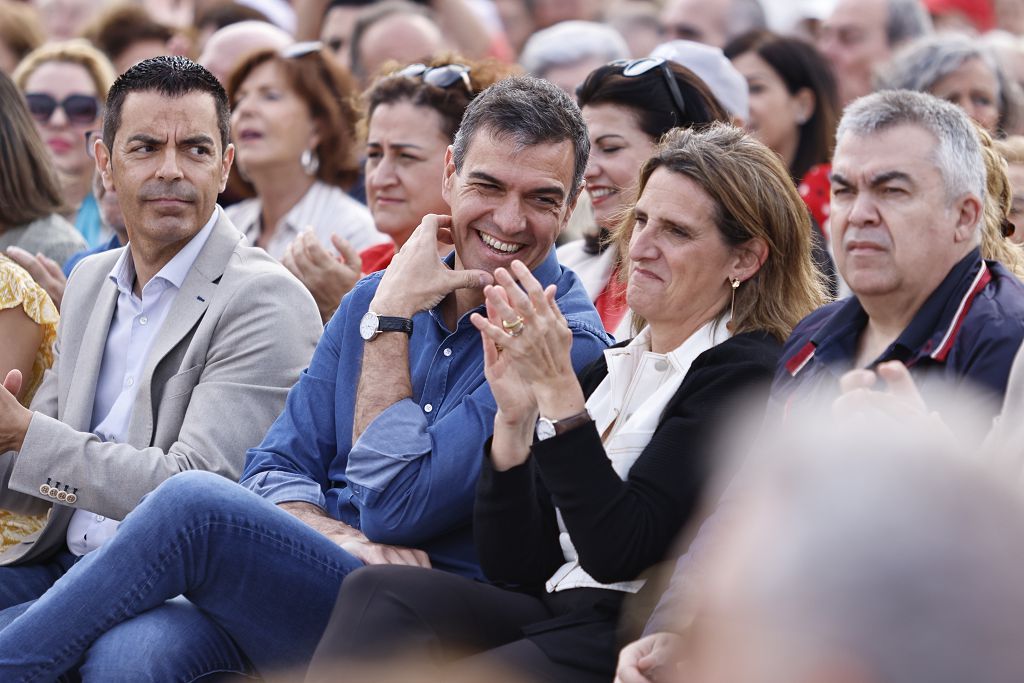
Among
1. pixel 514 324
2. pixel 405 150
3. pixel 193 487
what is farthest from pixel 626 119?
pixel 193 487

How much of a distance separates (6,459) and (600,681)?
1.96 meters

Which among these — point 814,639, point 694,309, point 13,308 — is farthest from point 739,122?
point 814,639

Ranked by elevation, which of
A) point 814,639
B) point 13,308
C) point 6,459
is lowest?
point 6,459

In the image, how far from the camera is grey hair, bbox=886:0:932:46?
7.32 metres

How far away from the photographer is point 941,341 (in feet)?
9.43

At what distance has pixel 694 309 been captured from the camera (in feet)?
11.0

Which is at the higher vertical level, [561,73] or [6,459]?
[561,73]

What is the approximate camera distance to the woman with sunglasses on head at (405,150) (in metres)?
4.80

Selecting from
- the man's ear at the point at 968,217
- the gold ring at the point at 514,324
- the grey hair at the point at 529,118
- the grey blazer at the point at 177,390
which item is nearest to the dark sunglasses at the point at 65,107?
the grey blazer at the point at 177,390

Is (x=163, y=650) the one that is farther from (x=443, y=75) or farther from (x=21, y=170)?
(x=21, y=170)

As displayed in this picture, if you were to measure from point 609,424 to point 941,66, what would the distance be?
3160 millimetres

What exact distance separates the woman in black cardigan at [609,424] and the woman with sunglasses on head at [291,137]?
2670 mm

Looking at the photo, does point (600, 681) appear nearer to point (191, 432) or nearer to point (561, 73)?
point (191, 432)

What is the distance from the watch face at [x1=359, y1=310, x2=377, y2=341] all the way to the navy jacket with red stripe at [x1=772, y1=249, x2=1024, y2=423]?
3.36ft
